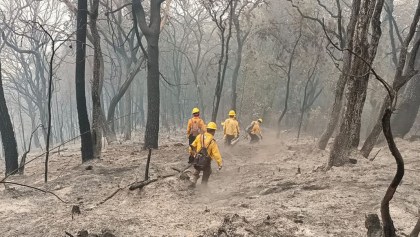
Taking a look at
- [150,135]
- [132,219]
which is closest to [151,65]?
[150,135]

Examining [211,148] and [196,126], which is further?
[196,126]

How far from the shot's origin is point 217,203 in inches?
275

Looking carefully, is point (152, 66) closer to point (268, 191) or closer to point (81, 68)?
point (81, 68)

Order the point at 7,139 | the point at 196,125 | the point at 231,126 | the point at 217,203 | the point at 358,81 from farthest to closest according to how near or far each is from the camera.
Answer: the point at 231,126 < the point at 196,125 < the point at 7,139 < the point at 358,81 < the point at 217,203

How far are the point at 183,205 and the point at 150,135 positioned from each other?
7197mm

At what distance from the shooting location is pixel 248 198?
271 inches

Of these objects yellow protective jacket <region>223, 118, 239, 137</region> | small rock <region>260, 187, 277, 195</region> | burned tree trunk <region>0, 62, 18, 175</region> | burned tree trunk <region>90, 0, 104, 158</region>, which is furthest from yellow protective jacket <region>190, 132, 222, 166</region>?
burned tree trunk <region>0, 62, 18, 175</region>

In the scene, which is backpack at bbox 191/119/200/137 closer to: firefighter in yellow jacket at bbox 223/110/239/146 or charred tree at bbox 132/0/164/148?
charred tree at bbox 132/0/164/148

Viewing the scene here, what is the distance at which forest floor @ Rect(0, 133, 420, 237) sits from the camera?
5059mm

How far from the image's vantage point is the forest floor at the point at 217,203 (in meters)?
5.06

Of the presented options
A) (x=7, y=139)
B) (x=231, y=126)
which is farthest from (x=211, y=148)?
(x=7, y=139)

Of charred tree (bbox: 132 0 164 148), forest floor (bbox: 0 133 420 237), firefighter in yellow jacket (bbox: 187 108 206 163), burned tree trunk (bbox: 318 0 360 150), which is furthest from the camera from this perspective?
charred tree (bbox: 132 0 164 148)

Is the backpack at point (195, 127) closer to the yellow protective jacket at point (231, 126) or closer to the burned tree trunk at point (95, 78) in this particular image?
the burned tree trunk at point (95, 78)

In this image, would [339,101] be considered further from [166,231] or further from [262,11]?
[262,11]
